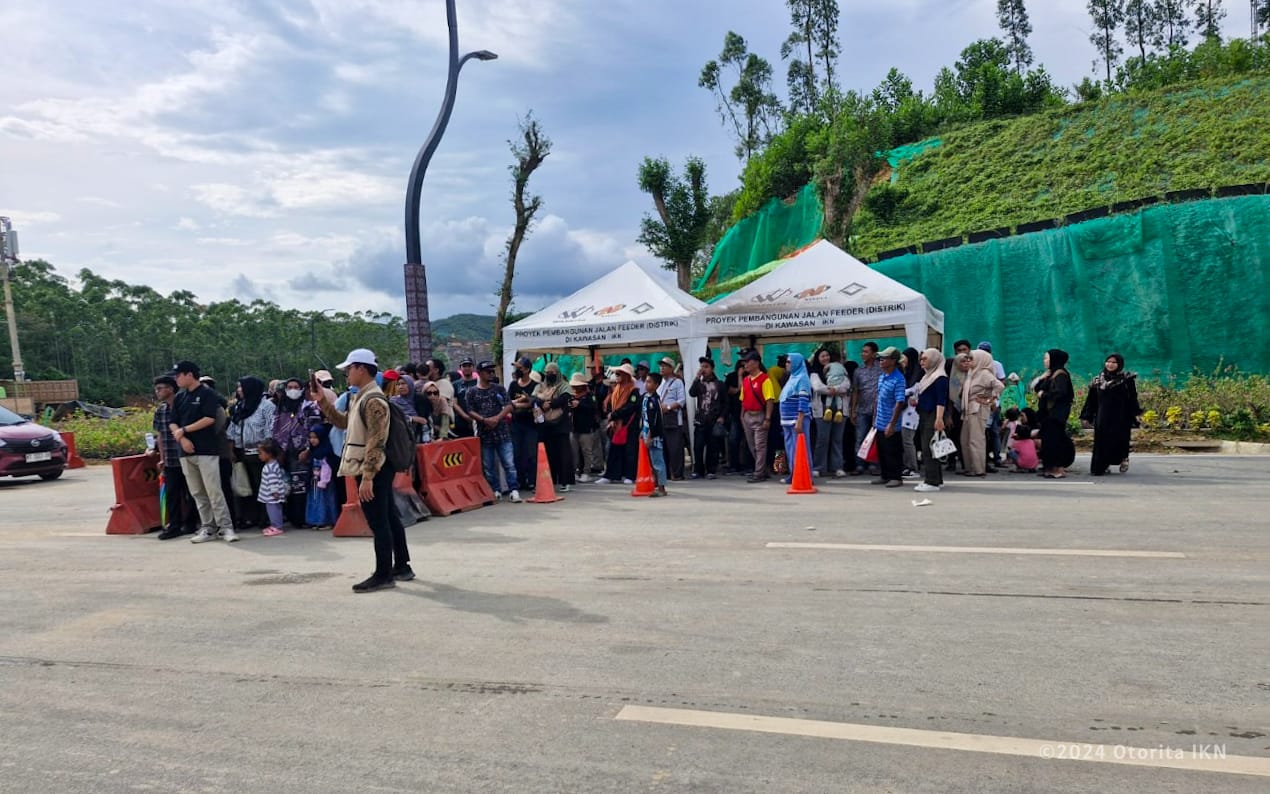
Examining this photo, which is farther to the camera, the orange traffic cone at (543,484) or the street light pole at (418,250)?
the street light pole at (418,250)

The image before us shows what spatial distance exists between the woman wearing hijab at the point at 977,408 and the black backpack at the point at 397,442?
316 inches

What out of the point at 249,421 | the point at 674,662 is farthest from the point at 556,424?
the point at 674,662

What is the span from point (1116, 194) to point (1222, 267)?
9591 mm

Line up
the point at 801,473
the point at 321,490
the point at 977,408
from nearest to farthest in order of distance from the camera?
the point at 321,490 → the point at 801,473 → the point at 977,408

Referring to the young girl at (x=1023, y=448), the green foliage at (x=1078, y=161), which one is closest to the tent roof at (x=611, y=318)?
the young girl at (x=1023, y=448)

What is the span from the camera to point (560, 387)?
12.4 metres

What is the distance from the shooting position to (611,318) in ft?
47.2

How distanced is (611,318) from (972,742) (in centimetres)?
1144

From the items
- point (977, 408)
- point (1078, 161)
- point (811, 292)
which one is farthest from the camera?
point (1078, 161)

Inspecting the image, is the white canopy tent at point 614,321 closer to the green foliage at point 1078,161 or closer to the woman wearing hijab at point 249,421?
the woman wearing hijab at point 249,421

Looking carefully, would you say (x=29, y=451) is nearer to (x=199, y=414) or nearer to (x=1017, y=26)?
(x=199, y=414)

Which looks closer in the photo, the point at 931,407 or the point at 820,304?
the point at 931,407

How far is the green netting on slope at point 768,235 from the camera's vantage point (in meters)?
36.4

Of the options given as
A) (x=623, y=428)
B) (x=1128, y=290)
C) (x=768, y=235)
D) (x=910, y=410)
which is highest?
(x=768, y=235)
